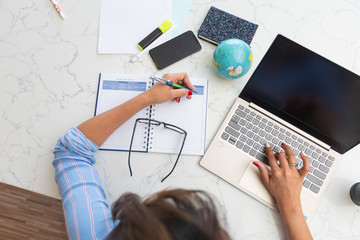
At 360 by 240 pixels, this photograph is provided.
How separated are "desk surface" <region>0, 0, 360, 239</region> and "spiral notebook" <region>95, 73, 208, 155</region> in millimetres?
24

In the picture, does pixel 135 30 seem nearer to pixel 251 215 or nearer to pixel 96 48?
pixel 96 48

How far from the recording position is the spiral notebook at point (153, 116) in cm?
76

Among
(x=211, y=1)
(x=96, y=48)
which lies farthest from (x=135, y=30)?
(x=211, y=1)

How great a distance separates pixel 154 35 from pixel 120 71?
0.54 ft

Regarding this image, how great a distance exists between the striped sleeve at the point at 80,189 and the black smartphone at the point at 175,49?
33 centimetres

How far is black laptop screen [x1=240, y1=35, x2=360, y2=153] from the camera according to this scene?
56 centimetres

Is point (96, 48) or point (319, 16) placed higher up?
point (319, 16)

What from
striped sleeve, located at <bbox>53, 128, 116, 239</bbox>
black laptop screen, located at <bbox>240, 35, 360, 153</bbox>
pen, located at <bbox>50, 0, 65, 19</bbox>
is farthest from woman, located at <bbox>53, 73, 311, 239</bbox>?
pen, located at <bbox>50, 0, 65, 19</bbox>

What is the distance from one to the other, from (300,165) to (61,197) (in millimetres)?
679

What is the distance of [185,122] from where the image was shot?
776 mm

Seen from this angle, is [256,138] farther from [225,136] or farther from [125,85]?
[125,85]

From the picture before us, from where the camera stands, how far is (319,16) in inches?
34.0

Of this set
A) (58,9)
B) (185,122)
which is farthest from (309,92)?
(58,9)

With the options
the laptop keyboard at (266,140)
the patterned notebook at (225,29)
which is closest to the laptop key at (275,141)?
the laptop keyboard at (266,140)
